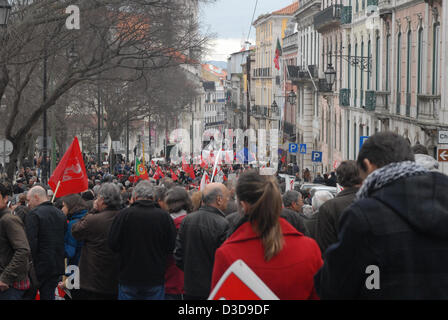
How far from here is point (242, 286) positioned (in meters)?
3.85

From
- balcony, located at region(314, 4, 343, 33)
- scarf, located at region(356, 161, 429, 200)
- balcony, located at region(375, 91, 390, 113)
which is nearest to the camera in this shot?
scarf, located at region(356, 161, 429, 200)

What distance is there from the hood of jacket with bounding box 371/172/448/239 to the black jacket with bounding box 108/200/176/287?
365cm

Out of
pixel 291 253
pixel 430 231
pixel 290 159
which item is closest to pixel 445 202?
pixel 430 231

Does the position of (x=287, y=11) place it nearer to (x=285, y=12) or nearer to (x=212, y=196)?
(x=285, y=12)

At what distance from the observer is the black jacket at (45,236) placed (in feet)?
27.6

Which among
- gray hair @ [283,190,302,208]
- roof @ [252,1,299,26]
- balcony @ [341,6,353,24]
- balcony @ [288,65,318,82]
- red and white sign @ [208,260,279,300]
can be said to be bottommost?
gray hair @ [283,190,302,208]

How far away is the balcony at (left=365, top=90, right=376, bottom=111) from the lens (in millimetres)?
35594

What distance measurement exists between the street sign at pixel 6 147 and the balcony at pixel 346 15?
75.6 ft

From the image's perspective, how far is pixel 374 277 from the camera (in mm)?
3818

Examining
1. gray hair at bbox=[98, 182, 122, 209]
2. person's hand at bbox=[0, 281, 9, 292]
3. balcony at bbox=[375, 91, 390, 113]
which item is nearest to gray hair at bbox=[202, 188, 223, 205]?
gray hair at bbox=[98, 182, 122, 209]

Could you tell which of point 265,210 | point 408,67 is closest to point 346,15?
point 408,67

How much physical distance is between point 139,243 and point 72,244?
6.53 feet

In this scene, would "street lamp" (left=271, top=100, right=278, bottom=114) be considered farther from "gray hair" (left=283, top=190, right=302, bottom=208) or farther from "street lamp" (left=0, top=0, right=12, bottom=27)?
"gray hair" (left=283, top=190, right=302, bottom=208)

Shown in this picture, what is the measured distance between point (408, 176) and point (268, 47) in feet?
314
